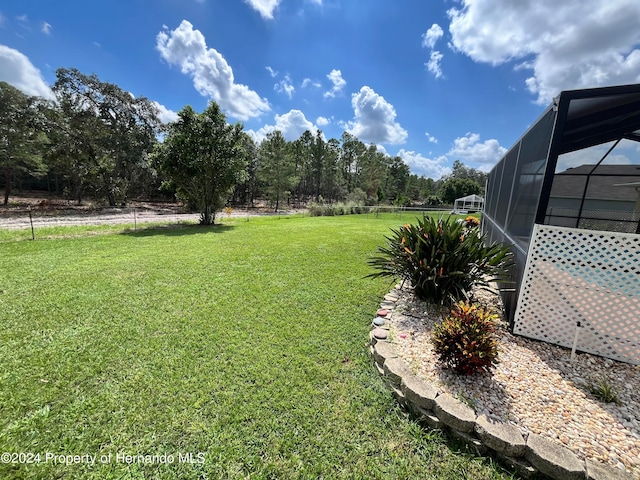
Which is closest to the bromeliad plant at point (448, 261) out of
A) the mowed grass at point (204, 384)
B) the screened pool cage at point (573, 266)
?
the screened pool cage at point (573, 266)

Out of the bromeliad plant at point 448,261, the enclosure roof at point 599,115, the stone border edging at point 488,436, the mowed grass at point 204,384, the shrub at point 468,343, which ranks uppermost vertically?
the enclosure roof at point 599,115

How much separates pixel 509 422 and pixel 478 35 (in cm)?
889

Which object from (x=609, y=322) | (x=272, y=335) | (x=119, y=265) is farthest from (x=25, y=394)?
(x=609, y=322)

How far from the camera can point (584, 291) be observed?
2.26 metres

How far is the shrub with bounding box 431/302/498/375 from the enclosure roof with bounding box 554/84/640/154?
6.20 feet

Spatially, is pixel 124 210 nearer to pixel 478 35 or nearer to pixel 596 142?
pixel 478 35

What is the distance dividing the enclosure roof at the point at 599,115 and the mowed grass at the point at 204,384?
293 centimetres

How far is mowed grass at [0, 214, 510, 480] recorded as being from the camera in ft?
4.74

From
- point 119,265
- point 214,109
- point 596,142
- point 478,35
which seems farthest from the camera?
point 214,109

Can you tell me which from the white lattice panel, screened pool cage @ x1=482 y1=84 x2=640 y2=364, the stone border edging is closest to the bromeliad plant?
screened pool cage @ x1=482 y1=84 x2=640 y2=364

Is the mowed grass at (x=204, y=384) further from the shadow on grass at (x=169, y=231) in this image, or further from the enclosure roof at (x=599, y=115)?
the shadow on grass at (x=169, y=231)

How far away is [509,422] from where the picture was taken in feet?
5.18

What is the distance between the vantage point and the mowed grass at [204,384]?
1.44 m

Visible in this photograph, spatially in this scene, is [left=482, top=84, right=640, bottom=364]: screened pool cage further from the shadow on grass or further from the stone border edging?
the shadow on grass
